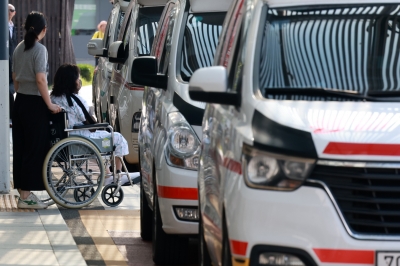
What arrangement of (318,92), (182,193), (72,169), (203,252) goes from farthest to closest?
1. (72,169)
2. (182,193)
3. (203,252)
4. (318,92)

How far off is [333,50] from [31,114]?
5.60 metres

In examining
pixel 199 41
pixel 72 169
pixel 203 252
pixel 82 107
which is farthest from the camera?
pixel 82 107

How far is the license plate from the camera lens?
4922mm

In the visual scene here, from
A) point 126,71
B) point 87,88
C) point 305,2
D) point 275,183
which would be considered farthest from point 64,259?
point 87,88

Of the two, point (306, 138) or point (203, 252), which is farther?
point (203, 252)

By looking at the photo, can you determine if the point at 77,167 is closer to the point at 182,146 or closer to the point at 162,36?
the point at 162,36

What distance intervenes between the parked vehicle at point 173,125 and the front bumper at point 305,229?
102 inches

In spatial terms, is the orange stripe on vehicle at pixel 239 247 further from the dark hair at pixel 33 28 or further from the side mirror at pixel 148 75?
the dark hair at pixel 33 28

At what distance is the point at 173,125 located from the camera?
781 centimetres

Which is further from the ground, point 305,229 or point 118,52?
point 118,52

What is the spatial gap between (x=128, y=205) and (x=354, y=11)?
5700 mm

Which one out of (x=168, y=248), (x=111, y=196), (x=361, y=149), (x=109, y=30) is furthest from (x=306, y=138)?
(x=109, y=30)

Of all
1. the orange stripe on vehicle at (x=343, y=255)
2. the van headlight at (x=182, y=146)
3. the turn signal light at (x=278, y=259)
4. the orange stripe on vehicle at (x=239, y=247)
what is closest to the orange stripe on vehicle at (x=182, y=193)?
the van headlight at (x=182, y=146)

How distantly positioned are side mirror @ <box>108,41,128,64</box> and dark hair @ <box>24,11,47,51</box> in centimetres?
214
